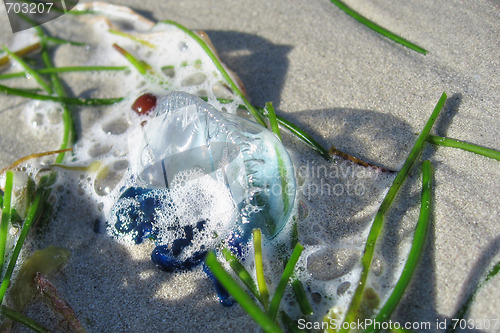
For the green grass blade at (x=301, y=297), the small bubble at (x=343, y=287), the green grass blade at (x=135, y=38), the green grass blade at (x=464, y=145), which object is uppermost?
the green grass blade at (x=464, y=145)

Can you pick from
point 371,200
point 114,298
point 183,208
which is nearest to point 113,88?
point 183,208

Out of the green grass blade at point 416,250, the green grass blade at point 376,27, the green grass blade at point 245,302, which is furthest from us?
the green grass blade at point 376,27

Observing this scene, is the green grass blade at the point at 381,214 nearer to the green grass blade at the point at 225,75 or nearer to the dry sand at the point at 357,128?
the dry sand at the point at 357,128

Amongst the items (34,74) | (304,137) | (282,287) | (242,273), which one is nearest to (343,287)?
(282,287)

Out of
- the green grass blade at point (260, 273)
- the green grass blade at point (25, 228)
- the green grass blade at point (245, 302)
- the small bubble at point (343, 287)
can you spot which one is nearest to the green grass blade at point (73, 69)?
the green grass blade at point (25, 228)

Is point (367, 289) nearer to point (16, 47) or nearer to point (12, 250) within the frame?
point (12, 250)

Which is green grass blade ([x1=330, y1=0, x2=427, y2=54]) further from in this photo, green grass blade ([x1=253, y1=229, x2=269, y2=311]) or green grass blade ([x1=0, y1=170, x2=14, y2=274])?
green grass blade ([x1=0, y1=170, x2=14, y2=274])
